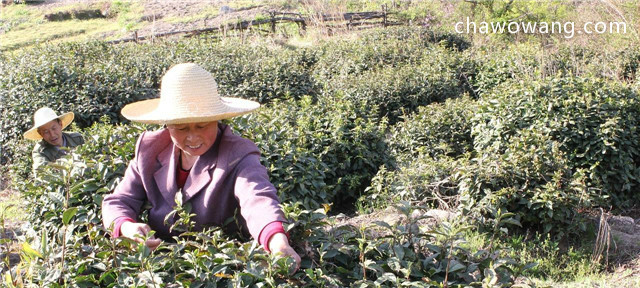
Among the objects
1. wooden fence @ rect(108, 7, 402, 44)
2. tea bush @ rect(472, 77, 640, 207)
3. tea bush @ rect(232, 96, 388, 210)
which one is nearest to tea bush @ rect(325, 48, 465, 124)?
tea bush @ rect(232, 96, 388, 210)

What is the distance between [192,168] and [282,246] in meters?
0.67

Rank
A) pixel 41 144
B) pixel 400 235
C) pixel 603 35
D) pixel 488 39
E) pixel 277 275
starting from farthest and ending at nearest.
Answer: pixel 488 39, pixel 603 35, pixel 41 144, pixel 400 235, pixel 277 275

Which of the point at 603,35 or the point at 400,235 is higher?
the point at 400,235

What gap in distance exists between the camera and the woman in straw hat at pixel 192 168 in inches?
93.8

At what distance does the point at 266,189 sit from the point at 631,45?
32.1 feet

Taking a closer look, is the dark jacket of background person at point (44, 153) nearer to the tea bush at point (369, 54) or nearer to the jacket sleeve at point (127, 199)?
the jacket sleeve at point (127, 199)

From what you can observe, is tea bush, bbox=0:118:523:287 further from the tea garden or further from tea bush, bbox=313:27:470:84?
tea bush, bbox=313:27:470:84

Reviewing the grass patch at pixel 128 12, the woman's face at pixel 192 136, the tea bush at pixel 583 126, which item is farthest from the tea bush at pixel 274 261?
the grass patch at pixel 128 12

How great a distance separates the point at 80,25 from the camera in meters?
20.7

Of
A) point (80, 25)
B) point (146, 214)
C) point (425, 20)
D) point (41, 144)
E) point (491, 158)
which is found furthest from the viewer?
point (80, 25)

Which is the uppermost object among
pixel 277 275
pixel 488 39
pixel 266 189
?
pixel 266 189

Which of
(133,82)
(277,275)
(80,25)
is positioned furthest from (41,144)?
(80,25)

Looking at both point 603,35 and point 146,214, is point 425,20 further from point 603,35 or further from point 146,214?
point 146,214

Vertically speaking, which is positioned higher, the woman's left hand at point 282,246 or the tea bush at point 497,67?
the woman's left hand at point 282,246
